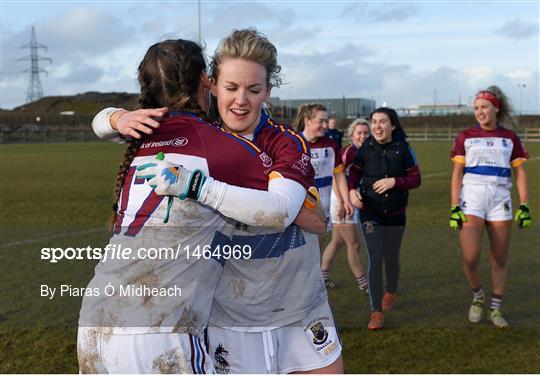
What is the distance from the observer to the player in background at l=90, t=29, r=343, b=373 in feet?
7.80

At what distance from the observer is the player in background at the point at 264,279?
2379mm

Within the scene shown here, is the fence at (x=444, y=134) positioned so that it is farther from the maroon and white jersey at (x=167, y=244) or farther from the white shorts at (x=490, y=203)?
the maroon and white jersey at (x=167, y=244)

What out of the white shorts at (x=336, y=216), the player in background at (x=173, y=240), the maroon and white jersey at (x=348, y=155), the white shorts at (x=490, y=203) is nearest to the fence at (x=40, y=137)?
the white shorts at (x=336, y=216)

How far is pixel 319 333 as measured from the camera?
2721 mm

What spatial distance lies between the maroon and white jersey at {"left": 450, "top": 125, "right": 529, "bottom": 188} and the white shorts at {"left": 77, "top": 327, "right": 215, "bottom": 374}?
466 cm

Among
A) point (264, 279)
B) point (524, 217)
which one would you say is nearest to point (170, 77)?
point (264, 279)

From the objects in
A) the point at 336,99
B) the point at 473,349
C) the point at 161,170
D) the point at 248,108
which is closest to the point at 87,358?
the point at 161,170

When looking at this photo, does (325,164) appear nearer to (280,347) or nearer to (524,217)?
(524,217)

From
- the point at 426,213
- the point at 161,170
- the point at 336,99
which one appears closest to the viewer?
the point at 161,170

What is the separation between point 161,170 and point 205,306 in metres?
0.50

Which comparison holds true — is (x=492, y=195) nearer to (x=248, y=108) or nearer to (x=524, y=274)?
(x=524, y=274)

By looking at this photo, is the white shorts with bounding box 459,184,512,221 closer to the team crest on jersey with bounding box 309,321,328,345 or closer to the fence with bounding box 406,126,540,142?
the team crest on jersey with bounding box 309,321,328,345

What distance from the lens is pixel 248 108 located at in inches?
94.3

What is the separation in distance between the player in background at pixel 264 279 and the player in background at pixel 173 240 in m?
0.24
